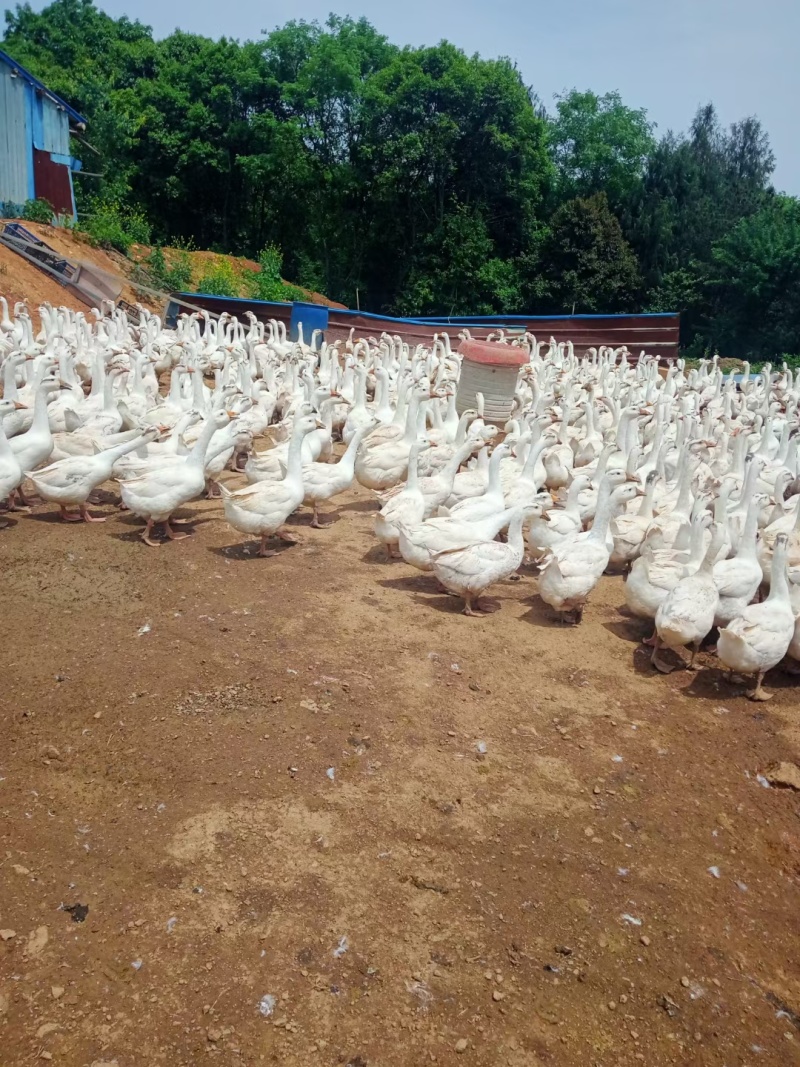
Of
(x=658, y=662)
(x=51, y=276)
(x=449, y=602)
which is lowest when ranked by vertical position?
(x=658, y=662)

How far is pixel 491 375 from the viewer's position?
16.6m

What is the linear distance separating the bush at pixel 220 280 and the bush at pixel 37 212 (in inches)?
232

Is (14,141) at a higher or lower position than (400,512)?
higher

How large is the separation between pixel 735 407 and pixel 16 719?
51.0 feet

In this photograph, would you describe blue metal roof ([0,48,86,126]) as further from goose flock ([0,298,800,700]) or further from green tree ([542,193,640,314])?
green tree ([542,193,640,314])

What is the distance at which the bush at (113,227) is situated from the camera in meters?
30.9

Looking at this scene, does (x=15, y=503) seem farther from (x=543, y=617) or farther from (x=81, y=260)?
(x=81, y=260)

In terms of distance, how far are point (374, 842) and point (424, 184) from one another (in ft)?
130

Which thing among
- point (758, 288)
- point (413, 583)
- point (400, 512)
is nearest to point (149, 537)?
point (400, 512)

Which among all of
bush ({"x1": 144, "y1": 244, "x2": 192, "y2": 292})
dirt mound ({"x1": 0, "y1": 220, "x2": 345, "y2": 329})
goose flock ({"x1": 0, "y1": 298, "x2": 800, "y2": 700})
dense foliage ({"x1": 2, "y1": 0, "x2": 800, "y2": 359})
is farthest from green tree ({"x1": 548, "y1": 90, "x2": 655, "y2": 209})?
goose flock ({"x1": 0, "y1": 298, "x2": 800, "y2": 700})

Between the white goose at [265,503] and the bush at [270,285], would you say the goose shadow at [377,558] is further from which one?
the bush at [270,285]

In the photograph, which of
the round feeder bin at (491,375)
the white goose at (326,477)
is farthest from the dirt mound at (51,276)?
the white goose at (326,477)

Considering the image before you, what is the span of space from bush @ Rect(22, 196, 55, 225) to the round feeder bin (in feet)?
70.6

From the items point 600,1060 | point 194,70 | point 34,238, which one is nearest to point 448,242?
point 194,70
